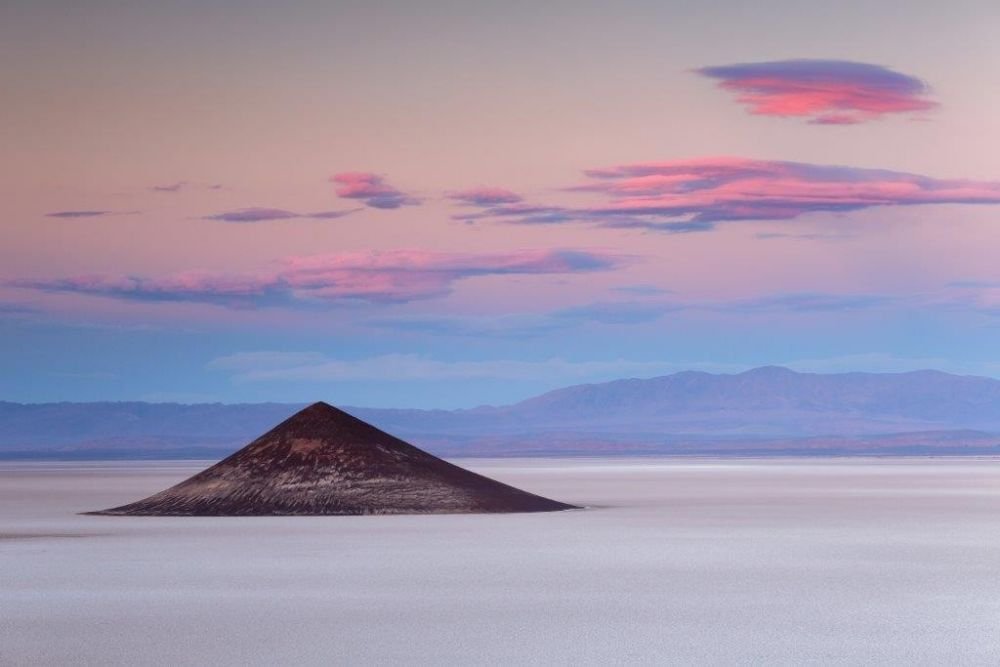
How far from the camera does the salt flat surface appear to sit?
15.3 meters

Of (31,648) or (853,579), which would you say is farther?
(853,579)

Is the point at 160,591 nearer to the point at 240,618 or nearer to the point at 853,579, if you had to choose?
the point at 240,618

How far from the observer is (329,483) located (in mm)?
38688

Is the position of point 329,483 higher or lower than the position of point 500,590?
higher

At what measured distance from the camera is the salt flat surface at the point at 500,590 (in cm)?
1529

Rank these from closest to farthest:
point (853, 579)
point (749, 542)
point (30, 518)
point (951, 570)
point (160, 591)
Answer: point (160, 591), point (853, 579), point (951, 570), point (749, 542), point (30, 518)

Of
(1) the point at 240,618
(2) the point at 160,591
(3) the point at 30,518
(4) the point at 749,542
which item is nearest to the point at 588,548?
(4) the point at 749,542

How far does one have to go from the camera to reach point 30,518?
38125 mm

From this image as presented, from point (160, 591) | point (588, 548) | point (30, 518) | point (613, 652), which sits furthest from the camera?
point (30, 518)

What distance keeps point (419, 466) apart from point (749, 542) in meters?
11.9

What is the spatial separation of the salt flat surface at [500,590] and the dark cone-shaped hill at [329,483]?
1.64 meters

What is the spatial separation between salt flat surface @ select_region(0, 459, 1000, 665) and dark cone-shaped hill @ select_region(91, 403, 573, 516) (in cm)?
164

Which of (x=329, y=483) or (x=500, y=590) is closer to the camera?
(x=500, y=590)

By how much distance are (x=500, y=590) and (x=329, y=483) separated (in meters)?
18.7
